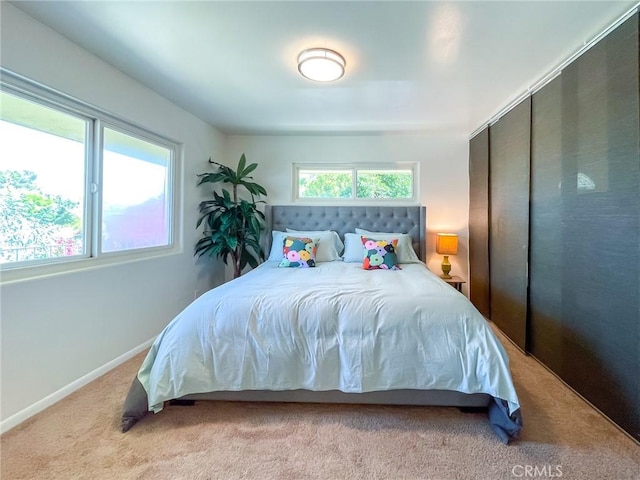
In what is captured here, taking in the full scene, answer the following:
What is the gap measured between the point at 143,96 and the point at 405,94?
7.69 ft

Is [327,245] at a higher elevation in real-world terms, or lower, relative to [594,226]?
lower

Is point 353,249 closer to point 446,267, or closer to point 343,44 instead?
point 446,267

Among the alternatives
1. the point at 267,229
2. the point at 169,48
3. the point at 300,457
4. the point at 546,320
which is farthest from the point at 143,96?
the point at 546,320

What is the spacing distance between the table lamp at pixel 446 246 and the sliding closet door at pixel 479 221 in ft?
0.92

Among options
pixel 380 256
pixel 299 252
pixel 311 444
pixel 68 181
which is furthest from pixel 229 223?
pixel 311 444

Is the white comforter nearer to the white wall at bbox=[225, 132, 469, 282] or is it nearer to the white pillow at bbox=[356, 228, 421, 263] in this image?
the white pillow at bbox=[356, 228, 421, 263]

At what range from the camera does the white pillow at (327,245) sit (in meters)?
3.28

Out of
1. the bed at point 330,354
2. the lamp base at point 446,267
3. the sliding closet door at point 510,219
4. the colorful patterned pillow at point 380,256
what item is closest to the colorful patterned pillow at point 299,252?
the colorful patterned pillow at point 380,256

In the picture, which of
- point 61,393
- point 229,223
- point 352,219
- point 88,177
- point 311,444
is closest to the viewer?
point 311,444

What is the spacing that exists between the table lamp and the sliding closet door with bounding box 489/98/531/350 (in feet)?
1.33

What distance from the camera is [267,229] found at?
3850 mm

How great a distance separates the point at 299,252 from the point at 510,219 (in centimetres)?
210

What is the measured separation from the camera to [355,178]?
154 inches

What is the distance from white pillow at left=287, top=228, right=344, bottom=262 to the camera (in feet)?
10.8
